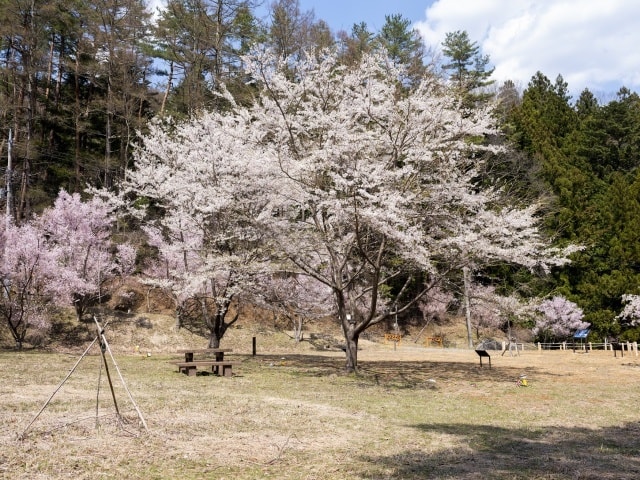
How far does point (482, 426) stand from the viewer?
826 cm

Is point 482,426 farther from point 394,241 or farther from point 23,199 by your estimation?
point 23,199

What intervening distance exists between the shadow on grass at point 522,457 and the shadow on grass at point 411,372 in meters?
5.30

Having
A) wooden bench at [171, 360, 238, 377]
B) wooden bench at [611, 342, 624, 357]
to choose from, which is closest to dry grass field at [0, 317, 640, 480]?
wooden bench at [171, 360, 238, 377]

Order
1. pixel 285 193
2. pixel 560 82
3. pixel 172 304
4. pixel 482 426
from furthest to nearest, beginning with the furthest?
pixel 560 82
pixel 172 304
pixel 285 193
pixel 482 426

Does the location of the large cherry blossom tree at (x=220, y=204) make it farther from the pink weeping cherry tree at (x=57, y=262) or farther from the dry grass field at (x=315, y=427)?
the pink weeping cherry tree at (x=57, y=262)

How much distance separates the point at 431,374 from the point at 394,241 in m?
4.60

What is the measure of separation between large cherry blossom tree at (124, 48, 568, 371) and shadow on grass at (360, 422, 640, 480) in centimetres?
543

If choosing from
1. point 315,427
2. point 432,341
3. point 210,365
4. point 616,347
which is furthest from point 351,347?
point 432,341

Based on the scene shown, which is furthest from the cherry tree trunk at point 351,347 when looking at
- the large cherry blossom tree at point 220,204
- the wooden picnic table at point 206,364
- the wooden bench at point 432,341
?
the wooden bench at point 432,341

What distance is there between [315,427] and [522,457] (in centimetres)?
279

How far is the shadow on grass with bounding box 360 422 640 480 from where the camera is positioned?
5.48m

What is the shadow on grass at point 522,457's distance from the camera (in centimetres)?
548

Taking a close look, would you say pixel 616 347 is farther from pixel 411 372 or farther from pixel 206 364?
pixel 206 364

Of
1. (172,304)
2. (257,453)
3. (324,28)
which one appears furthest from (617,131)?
(257,453)
